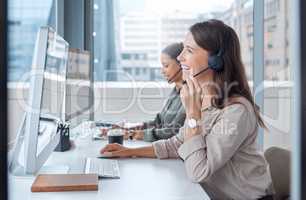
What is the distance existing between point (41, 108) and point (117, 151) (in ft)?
2.07

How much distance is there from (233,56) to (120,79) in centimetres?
203

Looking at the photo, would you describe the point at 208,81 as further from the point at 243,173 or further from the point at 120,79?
the point at 120,79

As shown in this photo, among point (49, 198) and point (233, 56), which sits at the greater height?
point (233, 56)

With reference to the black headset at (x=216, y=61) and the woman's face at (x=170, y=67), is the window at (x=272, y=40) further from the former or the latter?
the black headset at (x=216, y=61)

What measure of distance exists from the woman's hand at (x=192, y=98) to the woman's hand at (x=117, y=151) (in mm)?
419

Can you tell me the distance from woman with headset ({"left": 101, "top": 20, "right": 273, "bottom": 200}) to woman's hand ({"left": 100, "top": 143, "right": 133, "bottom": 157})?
421 millimetres

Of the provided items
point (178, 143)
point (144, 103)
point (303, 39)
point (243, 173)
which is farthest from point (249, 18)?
point (303, 39)

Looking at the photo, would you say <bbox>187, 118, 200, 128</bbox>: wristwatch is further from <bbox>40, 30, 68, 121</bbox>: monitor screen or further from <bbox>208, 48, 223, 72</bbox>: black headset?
<bbox>40, 30, 68, 121</bbox>: monitor screen

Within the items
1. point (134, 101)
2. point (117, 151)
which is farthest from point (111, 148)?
point (134, 101)

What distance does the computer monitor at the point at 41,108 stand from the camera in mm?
1392

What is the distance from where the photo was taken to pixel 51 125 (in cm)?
167

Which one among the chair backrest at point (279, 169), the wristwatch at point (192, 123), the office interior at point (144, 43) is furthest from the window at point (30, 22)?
the chair backrest at point (279, 169)

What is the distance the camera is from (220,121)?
1.55 m

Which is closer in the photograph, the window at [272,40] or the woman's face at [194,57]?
the woman's face at [194,57]
